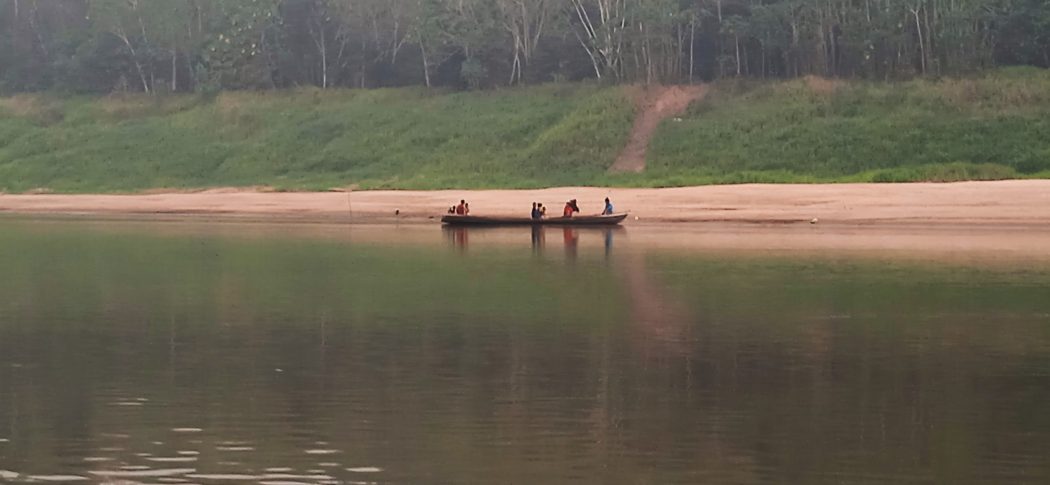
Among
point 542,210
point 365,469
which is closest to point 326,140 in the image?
point 542,210

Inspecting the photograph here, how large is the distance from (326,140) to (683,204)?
1123 inches

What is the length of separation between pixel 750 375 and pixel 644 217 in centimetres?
3667

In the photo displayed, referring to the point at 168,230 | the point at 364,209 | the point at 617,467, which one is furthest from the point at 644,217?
the point at 617,467

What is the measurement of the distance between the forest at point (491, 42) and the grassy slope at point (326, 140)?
3.97 metres

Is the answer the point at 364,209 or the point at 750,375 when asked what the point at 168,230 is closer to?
the point at 364,209

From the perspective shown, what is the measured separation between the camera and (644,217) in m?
55.5

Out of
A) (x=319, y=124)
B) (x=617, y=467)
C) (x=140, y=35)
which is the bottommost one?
(x=617, y=467)

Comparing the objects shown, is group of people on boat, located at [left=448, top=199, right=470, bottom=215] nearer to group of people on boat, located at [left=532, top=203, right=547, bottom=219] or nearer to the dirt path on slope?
group of people on boat, located at [left=532, top=203, right=547, bottom=219]

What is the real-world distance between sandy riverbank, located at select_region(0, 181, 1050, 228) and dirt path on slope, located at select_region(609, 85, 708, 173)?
8.39 metres

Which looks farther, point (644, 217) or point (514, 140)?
point (514, 140)

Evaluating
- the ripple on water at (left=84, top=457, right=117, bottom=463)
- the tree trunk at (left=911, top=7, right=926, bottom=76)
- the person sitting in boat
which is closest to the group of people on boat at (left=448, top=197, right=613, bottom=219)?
the person sitting in boat

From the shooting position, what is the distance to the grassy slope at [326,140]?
7144 cm

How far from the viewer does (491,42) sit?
88.2m

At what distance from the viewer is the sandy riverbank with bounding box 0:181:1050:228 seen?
51.0 m
